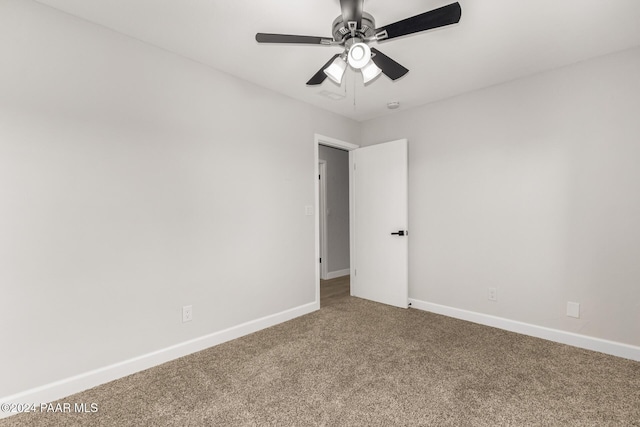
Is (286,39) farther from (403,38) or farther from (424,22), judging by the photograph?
(403,38)

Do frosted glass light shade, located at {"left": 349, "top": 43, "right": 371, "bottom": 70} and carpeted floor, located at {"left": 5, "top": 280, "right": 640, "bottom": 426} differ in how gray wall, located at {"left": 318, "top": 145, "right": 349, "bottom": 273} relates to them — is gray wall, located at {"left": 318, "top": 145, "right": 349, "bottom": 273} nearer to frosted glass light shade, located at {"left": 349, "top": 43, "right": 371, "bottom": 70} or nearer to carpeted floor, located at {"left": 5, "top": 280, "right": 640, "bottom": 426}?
carpeted floor, located at {"left": 5, "top": 280, "right": 640, "bottom": 426}

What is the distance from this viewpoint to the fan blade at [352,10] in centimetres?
162

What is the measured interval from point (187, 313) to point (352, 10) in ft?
8.01

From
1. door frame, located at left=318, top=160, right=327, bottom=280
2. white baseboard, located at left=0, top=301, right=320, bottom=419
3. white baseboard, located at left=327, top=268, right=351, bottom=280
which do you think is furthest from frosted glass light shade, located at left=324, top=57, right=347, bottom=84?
white baseboard, located at left=327, top=268, right=351, bottom=280

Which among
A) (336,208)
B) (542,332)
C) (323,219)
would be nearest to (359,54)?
(542,332)

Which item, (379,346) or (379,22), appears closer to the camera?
(379,22)

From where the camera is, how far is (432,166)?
3520 mm

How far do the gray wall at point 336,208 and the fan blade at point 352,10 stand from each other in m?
3.55

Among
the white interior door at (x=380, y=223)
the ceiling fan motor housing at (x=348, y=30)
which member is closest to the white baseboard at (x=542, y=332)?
the white interior door at (x=380, y=223)

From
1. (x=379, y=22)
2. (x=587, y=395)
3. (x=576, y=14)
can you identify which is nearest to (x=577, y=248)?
(x=587, y=395)

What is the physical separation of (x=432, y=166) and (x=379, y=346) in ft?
6.84

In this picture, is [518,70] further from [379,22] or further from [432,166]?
[379,22]

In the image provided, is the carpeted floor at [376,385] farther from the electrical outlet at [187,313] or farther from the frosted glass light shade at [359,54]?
the frosted glass light shade at [359,54]

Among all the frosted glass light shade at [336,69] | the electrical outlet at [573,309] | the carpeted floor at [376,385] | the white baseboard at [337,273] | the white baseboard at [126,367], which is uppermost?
the frosted glass light shade at [336,69]
